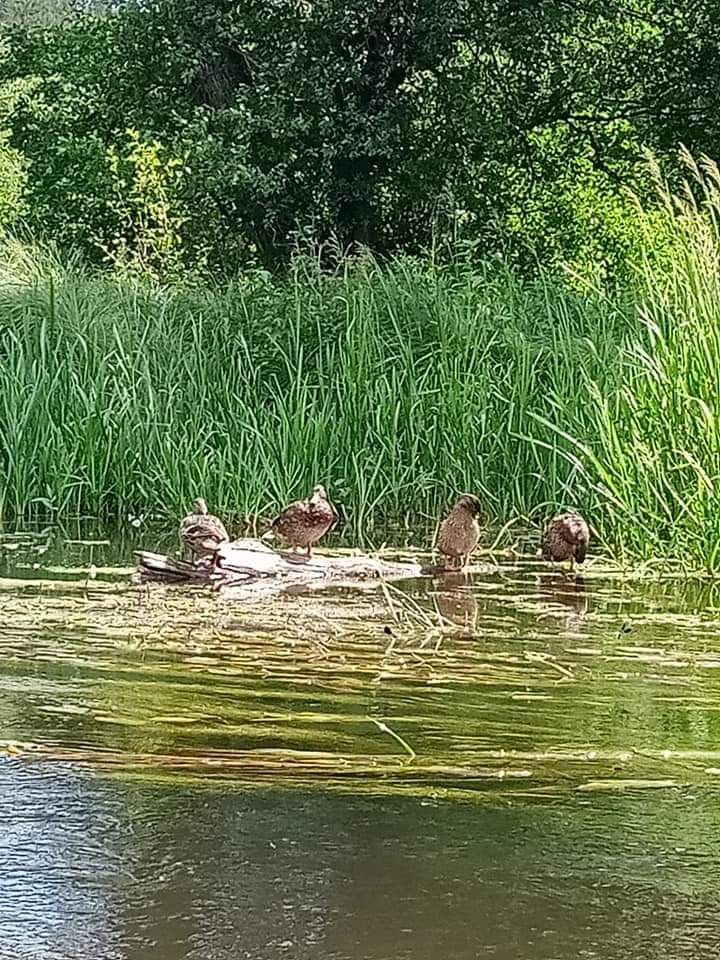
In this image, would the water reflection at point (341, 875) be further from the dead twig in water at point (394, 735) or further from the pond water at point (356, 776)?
the dead twig in water at point (394, 735)

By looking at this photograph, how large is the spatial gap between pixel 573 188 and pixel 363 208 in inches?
85.4

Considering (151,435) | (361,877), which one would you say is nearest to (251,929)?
(361,877)

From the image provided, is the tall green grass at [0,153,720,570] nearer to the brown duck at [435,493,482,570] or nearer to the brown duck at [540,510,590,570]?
the brown duck at [540,510,590,570]

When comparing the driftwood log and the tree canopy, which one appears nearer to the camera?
the driftwood log

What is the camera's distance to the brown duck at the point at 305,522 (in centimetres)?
466

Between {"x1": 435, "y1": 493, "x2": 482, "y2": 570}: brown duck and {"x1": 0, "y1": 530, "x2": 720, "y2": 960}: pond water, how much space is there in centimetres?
38

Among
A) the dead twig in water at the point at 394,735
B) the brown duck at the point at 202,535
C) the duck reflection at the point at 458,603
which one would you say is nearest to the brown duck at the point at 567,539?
the duck reflection at the point at 458,603

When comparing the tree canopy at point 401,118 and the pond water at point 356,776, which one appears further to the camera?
the tree canopy at point 401,118

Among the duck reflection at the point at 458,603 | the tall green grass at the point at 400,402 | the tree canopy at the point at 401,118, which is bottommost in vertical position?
the duck reflection at the point at 458,603

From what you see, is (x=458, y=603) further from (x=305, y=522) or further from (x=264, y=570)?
(x=305, y=522)

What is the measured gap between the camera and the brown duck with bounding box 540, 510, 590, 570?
15.3ft

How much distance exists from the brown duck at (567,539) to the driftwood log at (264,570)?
1.42 ft

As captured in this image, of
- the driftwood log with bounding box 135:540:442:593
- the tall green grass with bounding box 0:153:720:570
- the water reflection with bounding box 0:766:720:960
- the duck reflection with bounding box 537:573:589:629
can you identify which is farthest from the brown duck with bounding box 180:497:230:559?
the water reflection with bounding box 0:766:720:960

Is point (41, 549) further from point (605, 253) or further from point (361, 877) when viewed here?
point (605, 253)
